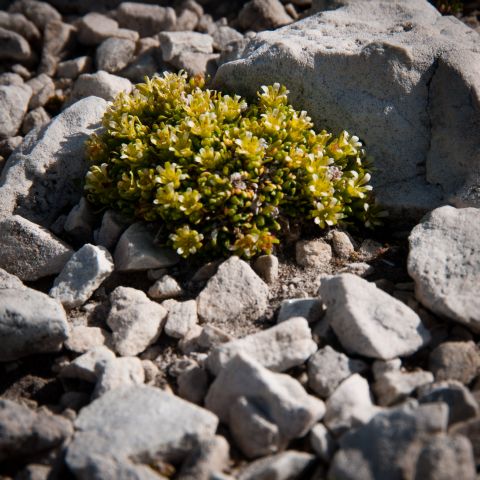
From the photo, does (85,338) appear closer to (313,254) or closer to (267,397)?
(267,397)

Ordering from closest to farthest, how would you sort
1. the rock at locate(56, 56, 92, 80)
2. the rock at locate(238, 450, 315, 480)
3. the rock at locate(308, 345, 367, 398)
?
the rock at locate(238, 450, 315, 480)
the rock at locate(308, 345, 367, 398)
the rock at locate(56, 56, 92, 80)

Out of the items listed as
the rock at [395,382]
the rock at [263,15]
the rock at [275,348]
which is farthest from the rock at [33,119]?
the rock at [395,382]

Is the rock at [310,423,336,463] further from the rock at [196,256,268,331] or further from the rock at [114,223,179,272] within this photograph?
the rock at [114,223,179,272]

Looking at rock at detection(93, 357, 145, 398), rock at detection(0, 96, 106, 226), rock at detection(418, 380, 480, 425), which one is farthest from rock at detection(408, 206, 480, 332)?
rock at detection(0, 96, 106, 226)

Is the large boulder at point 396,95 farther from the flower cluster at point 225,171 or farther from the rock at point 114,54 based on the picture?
the rock at point 114,54

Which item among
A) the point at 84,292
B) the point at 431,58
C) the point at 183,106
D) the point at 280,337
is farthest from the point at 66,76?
the point at 280,337

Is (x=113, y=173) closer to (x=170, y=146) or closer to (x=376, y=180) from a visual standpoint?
(x=170, y=146)

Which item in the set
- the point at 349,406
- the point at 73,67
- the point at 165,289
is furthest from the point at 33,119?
the point at 349,406
